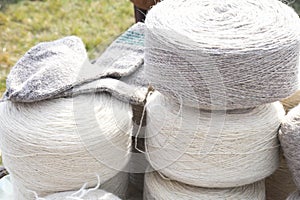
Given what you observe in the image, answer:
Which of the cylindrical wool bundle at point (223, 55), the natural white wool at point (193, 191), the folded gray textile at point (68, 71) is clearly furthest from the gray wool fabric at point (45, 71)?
the natural white wool at point (193, 191)

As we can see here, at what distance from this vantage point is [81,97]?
4.55ft

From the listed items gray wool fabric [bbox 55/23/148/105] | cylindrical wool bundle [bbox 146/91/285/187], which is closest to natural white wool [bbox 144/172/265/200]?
cylindrical wool bundle [bbox 146/91/285/187]

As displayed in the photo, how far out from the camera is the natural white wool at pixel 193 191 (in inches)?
53.9

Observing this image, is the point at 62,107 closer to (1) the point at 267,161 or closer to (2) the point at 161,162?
(2) the point at 161,162

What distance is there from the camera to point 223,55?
1.18m

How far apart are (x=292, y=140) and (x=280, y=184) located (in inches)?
12.9

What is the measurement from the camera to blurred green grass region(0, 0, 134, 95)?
2891 millimetres

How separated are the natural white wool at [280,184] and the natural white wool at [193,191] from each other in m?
0.10

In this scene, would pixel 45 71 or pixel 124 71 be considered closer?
pixel 45 71

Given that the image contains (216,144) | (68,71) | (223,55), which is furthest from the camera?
(68,71)

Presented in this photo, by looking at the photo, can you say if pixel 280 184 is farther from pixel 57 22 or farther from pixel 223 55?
pixel 57 22

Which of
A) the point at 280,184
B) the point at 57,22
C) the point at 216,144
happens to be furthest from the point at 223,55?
the point at 57,22

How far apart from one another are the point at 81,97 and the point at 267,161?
0.46 metres

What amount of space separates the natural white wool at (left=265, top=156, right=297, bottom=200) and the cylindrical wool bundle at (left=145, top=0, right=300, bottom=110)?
330 mm
